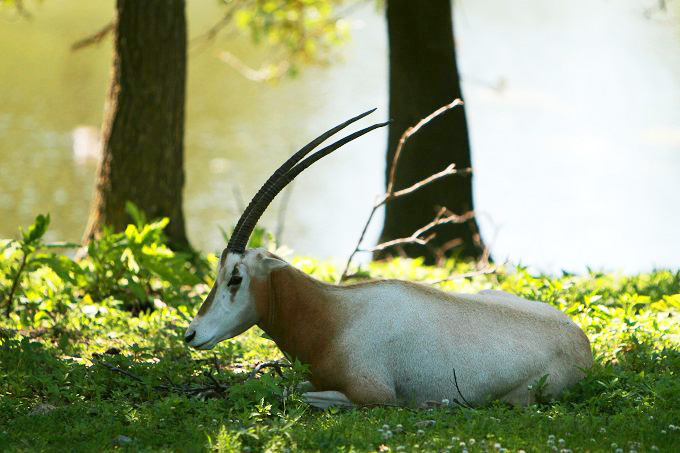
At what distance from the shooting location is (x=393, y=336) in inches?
211

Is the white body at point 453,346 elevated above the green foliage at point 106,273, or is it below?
below

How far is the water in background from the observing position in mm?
20125

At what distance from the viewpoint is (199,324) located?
5.33m

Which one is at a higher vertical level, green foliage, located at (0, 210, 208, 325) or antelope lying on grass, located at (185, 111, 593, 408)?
green foliage, located at (0, 210, 208, 325)

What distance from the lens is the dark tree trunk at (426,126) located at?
11.5m

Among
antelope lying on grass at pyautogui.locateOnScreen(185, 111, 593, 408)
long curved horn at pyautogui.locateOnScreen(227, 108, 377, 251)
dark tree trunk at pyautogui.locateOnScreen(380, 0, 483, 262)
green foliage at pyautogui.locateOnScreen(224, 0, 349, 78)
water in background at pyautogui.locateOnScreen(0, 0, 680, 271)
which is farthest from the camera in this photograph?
water in background at pyautogui.locateOnScreen(0, 0, 680, 271)

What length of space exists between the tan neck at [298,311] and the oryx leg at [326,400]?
0.28 metres

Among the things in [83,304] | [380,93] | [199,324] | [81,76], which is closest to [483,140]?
[380,93]

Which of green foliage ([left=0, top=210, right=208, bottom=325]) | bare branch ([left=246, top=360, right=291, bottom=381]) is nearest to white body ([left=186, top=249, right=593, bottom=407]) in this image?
bare branch ([left=246, top=360, right=291, bottom=381])

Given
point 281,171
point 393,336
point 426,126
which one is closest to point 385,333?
point 393,336

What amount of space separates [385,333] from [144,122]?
5.18 m

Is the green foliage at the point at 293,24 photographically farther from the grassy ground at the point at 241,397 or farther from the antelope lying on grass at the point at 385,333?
the antelope lying on grass at the point at 385,333

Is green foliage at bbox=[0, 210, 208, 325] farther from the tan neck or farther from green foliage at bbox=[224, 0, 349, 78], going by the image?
green foliage at bbox=[224, 0, 349, 78]

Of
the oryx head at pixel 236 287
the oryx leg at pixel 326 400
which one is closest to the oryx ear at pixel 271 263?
the oryx head at pixel 236 287
